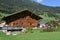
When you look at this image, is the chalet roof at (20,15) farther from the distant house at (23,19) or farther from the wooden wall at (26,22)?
the wooden wall at (26,22)

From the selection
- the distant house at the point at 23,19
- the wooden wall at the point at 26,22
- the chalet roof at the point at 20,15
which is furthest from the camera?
the wooden wall at the point at 26,22

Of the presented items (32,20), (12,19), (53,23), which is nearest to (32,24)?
(32,20)

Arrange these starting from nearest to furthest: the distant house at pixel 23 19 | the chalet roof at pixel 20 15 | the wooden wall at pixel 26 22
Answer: the chalet roof at pixel 20 15 → the distant house at pixel 23 19 → the wooden wall at pixel 26 22

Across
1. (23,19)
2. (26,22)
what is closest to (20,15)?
(23,19)

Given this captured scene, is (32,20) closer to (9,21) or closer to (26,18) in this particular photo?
(26,18)

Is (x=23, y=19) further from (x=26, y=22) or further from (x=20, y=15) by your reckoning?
(x=20, y=15)

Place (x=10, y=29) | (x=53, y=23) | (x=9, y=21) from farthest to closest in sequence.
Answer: (x=9, y=21) → (x=53, y=23) → (x=10, y=29)

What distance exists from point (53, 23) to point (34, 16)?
13570 mm

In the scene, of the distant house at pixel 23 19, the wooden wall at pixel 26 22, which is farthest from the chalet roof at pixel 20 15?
the wooden wall at pixel 26 22

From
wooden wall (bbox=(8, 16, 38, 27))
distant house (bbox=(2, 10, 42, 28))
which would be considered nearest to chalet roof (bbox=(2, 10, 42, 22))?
distant house (bbox=(2, 10, 42, 28))

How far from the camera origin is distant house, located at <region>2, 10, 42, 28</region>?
199 feet

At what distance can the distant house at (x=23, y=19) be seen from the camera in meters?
60.8

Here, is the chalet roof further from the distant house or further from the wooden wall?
the wooden wall

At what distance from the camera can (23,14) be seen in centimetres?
6206
